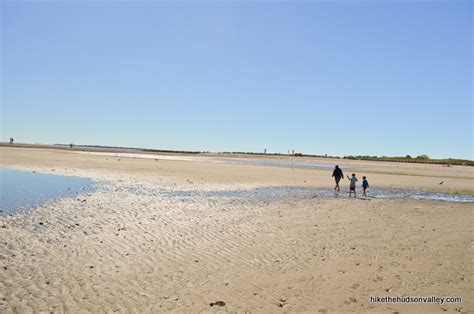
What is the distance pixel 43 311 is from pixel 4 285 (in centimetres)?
165

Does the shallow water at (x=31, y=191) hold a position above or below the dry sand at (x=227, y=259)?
above

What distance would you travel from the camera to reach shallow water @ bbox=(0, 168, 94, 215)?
49.2ft

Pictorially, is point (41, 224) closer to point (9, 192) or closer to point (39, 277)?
point (39, 277)

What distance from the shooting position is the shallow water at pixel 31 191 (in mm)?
14998

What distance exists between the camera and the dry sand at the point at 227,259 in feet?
21.4

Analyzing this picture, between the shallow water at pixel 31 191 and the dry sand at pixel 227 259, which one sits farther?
the shallow water at pixel 31 191

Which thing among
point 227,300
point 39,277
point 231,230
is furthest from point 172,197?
point 227,300

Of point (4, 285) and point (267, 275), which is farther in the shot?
point (267, 275)

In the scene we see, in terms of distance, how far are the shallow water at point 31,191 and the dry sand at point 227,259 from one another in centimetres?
152

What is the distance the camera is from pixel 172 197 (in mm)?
19156

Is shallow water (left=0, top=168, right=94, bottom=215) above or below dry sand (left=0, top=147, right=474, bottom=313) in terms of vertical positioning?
above

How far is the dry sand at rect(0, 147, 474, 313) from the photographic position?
6523 millimetres

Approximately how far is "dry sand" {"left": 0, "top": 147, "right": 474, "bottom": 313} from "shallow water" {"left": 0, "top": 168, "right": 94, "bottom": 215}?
152cm

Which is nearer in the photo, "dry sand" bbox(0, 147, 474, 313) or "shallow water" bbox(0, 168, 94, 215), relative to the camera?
"dry sand" bbox(0, 147, 474, 313)
